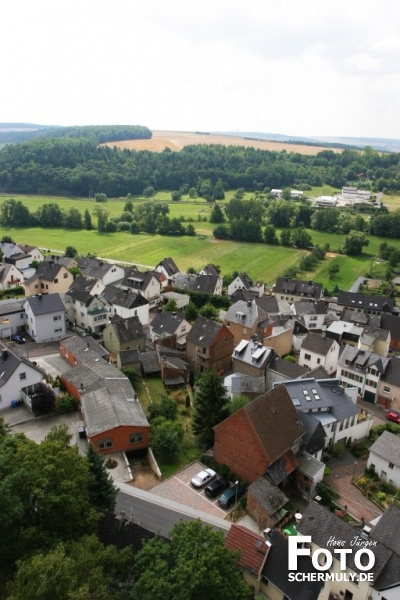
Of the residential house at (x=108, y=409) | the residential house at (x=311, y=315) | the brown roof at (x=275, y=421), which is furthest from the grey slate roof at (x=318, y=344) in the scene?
the residential house at (x=108, y=409)

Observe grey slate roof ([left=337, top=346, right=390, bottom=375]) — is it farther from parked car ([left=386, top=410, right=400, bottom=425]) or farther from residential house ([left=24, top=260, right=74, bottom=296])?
residential house ([left=24, top=260, right=74, bottom=296])

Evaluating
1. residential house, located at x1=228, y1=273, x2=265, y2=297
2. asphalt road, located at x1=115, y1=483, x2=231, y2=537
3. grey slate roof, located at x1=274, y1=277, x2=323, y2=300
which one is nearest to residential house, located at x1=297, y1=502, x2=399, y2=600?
asphalt road, located at x1=115, y1=483, x2=231, y2=537

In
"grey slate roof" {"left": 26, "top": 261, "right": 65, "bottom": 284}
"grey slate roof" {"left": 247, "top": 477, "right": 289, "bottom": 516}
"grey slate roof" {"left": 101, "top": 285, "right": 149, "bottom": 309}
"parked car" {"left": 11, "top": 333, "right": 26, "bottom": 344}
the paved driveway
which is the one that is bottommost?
the paved driveway

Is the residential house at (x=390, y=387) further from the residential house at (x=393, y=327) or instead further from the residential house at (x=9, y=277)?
the residential house at (x=9, y=277)

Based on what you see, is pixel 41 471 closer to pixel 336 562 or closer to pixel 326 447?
pixel 336 562

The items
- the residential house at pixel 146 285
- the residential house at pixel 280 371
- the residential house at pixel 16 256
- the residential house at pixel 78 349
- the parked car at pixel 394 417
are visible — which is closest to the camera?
the residential house at pixel 280 371

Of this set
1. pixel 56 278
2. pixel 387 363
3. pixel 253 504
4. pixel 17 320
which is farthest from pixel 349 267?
pixel 253 504
